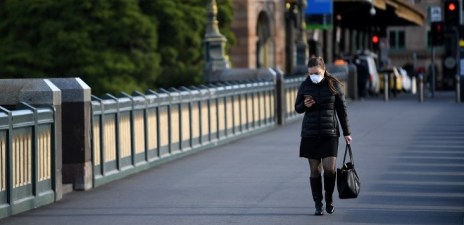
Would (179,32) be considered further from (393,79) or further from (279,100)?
(279,100)

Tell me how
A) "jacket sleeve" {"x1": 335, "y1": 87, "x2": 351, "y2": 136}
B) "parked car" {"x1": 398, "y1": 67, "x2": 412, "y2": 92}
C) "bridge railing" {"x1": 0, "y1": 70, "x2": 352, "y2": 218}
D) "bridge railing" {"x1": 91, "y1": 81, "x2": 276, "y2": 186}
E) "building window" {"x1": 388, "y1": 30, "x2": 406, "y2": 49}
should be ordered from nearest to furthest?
"jacket sleeve" {"x1": 335, "y1": 87, "x2": 351, "y2": 136} → "bridge railing" {"x1": 0, "y1": 70, "x2": 352, "y2": 218} → "bridge railing" {"x1": 91, "y1": 81, "x2": 276, "y2": 186} → "parked car" {"x1": 398, "y1": 67, "x2": 412, "y2": 92} → "building window" {"x1": 388, "y1": 30, "x2": 406, "y2": 49}

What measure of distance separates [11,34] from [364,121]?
2917cm

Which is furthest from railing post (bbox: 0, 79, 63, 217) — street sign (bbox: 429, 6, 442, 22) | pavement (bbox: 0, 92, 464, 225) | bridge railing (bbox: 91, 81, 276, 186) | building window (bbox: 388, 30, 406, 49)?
building window (bbox: 388, 30, 406, 49)

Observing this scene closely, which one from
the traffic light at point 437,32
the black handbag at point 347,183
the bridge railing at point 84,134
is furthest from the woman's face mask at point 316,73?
the traffic light at point 437,32

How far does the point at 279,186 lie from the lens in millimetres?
18734

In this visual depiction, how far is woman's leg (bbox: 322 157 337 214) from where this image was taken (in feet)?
50.1

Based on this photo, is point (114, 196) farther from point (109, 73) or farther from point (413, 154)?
point (109, 73)

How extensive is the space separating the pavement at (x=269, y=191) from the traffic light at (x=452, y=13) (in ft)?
76.2

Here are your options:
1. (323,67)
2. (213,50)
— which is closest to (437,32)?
(213,50)

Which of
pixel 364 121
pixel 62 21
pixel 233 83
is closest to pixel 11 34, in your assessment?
pixel 62 21

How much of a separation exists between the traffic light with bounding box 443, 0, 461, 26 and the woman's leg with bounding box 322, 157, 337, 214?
36863 mm

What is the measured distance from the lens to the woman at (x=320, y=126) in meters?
15.3

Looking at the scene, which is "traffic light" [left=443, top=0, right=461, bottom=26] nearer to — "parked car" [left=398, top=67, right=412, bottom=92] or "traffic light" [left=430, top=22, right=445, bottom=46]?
"traffic light" [left=430, top=22, right=445, bottom=46]

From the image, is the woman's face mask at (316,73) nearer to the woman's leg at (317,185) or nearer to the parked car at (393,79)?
the woman's leg at (317,185)
